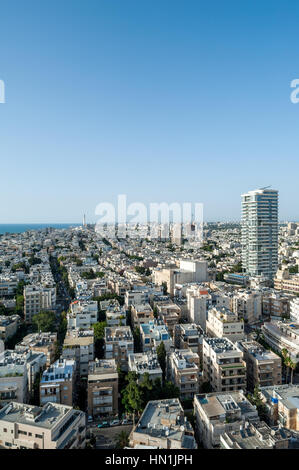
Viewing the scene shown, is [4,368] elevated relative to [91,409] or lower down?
elevated

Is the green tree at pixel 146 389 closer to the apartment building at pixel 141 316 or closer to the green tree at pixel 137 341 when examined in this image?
the green tree at pixel 137 341

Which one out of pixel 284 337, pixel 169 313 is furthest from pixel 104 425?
pixel 284 337

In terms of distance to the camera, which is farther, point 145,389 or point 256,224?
point 256,224

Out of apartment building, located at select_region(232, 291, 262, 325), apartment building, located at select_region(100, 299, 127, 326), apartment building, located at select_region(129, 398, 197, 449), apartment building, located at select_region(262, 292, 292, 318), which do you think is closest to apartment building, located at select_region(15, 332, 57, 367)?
apartment building, located at select_region(100, 299, 127, 326)

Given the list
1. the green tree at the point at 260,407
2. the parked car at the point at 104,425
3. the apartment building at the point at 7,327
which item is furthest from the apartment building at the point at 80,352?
the green tree at the point at 260,407

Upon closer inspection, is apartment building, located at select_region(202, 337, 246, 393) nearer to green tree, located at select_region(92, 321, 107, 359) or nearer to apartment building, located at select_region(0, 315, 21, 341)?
green tree, located at select_region(92, 321, 107, 359)
